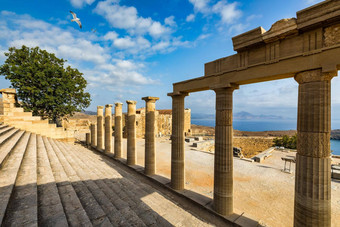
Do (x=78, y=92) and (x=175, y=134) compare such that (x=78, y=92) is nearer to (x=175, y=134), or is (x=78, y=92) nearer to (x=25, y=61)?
(x=25, y=61)

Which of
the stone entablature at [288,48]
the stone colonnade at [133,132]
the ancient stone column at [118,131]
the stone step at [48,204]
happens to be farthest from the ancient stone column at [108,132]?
the stone entablature at [288,48]

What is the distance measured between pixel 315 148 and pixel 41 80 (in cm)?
2273

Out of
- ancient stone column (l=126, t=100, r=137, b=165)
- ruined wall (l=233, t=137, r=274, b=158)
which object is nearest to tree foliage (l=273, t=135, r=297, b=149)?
ruined wall (l=233, t=137, r=274, b=158)

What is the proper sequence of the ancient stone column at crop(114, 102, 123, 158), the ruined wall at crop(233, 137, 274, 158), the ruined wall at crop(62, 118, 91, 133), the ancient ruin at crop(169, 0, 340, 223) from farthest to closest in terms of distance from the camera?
the ruined wall at crop(62, 118, 91, 133)
the ruined wall at crop(233, 137, 274, 158)
the ancient stone column at crop(114, 102, 123, 158)
the ancient ruin at crop(169, 0, 340, 223)

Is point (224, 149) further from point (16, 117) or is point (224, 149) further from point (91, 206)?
point (16, 117)

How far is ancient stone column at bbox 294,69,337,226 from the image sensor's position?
11.4 ft

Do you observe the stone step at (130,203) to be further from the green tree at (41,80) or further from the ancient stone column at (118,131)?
the green tree at (41,80)

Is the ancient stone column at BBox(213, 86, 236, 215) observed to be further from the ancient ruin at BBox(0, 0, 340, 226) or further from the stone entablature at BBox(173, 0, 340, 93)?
the stone entablature at BBox(173, 0, 340, 93)

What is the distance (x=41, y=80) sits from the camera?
16078mm

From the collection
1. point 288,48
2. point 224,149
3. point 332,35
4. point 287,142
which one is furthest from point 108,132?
point 287,142

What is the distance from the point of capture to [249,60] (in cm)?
465

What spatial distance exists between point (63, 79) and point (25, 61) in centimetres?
389

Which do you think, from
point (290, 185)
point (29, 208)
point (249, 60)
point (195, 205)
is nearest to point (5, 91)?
point (29, 208)

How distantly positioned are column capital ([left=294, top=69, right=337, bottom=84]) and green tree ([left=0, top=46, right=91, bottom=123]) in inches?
848
